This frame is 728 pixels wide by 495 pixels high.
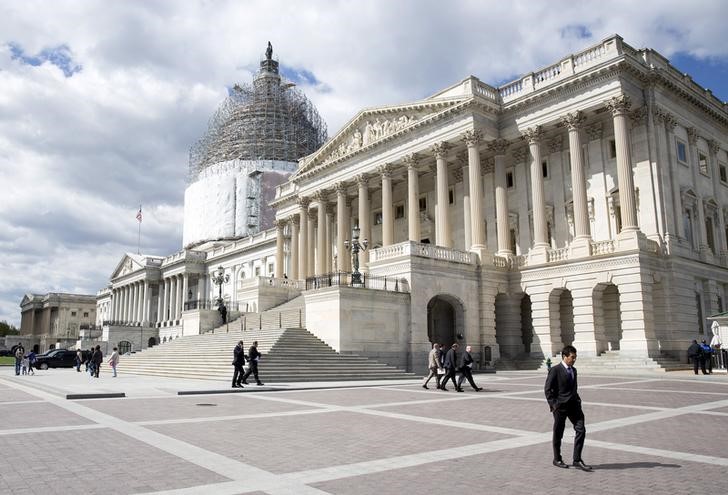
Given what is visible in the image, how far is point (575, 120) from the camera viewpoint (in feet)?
123

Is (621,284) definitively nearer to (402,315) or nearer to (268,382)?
(402,315)

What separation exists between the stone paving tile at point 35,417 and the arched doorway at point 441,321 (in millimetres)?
26125

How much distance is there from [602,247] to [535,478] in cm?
2976

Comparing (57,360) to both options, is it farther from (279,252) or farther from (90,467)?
(90,467)

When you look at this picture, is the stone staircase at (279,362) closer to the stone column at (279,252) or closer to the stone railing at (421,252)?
the stone railing at (421,252)

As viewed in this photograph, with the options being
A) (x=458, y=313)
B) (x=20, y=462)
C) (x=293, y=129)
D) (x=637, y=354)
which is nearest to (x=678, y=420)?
(x=20, y=462)

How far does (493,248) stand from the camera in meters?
44.2

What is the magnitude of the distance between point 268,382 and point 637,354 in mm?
19805

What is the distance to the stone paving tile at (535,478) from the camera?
7602mm

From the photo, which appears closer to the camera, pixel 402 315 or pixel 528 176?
pixel 402 315

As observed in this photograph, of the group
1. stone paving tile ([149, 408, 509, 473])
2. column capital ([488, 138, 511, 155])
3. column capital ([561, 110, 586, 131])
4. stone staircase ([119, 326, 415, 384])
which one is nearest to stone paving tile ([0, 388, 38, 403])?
stone staircase ([119, 326, 415, 384])

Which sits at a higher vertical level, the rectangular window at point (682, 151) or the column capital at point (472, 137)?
the column capital at point (472, 137)

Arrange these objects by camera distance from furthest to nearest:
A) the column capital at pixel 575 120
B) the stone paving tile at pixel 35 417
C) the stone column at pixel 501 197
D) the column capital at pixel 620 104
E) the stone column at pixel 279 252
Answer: the stone column at pixel 279 252, the stone column at pixel 501 197, the column capital at pixel 575 120, the column capital at pixel 620 104, the stone paving tile at pixel 35 417

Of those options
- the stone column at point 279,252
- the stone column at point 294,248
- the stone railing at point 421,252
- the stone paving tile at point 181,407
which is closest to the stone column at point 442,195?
the stone railing at point 421,252
